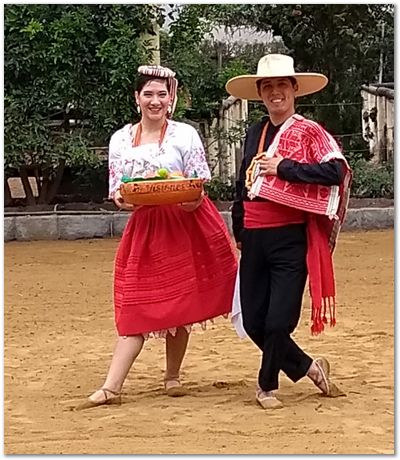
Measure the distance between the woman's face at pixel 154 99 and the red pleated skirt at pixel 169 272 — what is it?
1.38 ft

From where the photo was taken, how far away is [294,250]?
4.66 metres

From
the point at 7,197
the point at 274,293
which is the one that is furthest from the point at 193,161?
the point at 7,197

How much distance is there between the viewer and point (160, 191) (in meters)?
4.70

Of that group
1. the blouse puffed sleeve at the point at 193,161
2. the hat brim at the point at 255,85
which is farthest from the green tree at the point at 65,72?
the blouse puffed sleeve at the point at 193,161

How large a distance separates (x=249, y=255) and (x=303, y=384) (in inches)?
33.4

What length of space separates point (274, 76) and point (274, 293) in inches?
36.8

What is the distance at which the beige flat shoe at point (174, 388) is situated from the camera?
501cm

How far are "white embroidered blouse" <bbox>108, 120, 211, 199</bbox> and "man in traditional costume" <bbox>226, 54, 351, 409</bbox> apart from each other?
0.82 ft

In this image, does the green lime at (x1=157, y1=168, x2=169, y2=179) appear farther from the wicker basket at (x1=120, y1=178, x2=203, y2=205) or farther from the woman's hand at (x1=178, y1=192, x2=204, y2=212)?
the woman's hand at (x1=178, y1=192, x2=204, y2=212)

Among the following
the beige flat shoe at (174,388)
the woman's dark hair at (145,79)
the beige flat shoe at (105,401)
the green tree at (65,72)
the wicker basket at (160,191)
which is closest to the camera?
the wicker basket at (160,191)

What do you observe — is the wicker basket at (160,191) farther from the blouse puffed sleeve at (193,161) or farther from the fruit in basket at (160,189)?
the blouse puffed sleeve at (193,161)

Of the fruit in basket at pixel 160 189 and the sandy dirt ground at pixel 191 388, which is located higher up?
the fruit in basket at pixel 160 189

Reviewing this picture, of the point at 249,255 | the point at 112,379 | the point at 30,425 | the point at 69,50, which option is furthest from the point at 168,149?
the point at 69,50

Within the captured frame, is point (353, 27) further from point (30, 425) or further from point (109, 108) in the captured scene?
point (30, 425)
